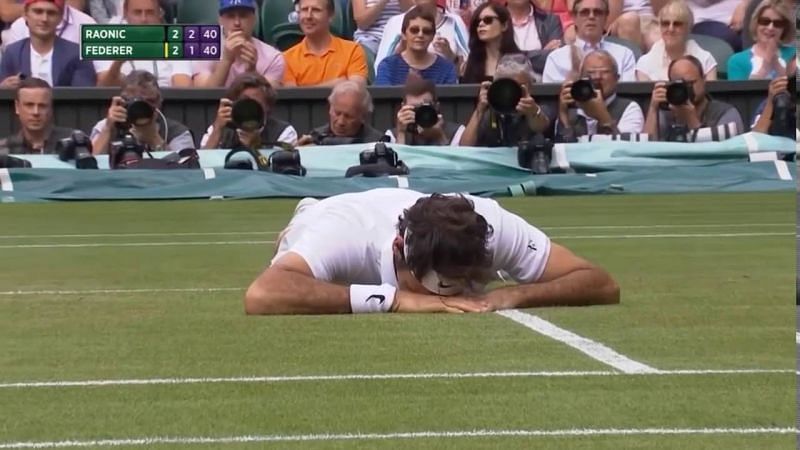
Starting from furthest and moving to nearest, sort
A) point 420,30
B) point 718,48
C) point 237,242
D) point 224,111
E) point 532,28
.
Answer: point 718,48
point 532,28
point 420,30
point 224,111
point 237,242

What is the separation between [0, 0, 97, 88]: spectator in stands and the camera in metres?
19.0

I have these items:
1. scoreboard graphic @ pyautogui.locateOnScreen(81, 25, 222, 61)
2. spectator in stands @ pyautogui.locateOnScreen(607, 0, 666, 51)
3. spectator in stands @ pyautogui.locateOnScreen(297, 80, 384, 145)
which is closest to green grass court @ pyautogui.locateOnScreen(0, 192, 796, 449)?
spectator in stands @ pyautogui.locateOnScreen(297, 80, 384, 145)

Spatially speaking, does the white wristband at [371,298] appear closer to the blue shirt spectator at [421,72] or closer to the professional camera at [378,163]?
the professional camera at [378,163]

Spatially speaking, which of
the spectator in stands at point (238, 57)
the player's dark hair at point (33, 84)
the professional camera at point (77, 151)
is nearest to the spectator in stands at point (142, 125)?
the professional camera at point (77, 151)

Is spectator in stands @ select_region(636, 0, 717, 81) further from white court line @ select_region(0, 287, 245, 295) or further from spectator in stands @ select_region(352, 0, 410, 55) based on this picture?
white court line @ select_region(0, 287, 245, 295)

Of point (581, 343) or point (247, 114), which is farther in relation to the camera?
point (247, 114)

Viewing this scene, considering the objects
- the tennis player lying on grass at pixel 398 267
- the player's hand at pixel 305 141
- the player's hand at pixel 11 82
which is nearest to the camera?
the tennis player lying on grass at pixel 398 267

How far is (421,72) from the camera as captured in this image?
19.3m

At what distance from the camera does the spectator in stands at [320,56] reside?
19.4 meters

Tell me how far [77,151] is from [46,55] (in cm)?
234

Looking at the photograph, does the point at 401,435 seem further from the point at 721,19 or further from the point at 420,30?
the point at 721,19

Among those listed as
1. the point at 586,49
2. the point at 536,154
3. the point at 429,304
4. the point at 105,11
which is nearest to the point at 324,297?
the point at 429,304

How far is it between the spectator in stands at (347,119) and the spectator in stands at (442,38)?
2.06 m

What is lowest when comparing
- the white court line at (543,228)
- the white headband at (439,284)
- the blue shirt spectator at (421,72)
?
the white court line at (543,228)
